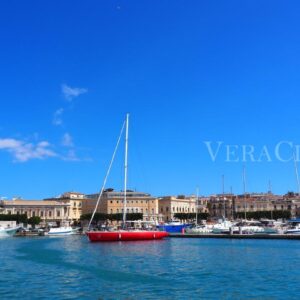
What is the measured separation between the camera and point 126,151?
7156cm

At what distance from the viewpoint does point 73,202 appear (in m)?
169

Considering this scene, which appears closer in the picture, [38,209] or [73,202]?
[38,209]

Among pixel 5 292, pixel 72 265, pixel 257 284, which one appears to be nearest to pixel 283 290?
pixel 257 284

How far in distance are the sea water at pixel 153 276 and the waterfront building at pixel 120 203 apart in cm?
11836

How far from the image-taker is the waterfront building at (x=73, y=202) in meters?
165

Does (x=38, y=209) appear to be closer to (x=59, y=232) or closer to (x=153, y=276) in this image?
(x=59, y=232)

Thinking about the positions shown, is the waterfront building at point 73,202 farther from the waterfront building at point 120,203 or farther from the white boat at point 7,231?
the white boat at point 7,231

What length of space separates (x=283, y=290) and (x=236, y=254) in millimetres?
20119

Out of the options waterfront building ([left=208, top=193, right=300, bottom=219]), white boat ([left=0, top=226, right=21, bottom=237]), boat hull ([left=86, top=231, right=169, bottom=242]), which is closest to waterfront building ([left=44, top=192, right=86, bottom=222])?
waterfront building ([left=208, top=193, right=300, bottom=219])

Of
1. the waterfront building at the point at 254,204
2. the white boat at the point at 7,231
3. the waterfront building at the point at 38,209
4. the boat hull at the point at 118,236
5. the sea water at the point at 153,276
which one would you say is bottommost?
the sea water at the point at 153,276

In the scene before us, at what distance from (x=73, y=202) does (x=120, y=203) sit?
614 inches

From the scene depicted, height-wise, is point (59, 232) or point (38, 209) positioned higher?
point (38, 209)

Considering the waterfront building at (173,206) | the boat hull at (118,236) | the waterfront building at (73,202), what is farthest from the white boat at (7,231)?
the waterfront building at (173,206)

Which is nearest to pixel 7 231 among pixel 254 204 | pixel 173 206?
pixel 173 206
